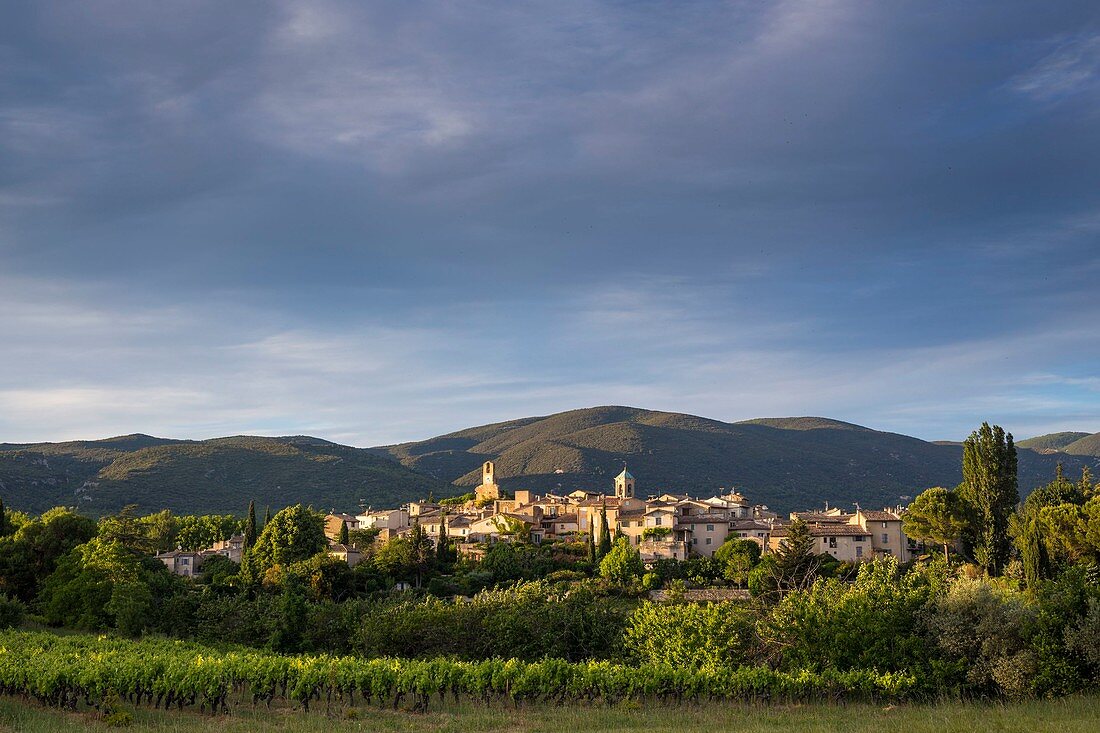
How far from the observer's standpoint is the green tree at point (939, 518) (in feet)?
193

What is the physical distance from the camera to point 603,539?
73000 mm

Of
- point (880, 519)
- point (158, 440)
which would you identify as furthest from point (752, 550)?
point (158, 440)

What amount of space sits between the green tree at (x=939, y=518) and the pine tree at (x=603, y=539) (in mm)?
24203

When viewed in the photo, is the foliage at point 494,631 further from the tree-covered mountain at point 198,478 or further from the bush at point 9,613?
the tree-covered mountain at point 198,478

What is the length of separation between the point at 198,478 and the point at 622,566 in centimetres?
9402

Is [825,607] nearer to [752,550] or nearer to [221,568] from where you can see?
[752,550]

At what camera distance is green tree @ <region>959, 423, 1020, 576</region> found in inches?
2135

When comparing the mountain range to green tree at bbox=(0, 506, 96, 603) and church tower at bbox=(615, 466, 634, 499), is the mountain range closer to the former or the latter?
church tower at bbox=(615, 466, 634, 499)

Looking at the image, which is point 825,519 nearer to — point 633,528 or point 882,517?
point 882,517

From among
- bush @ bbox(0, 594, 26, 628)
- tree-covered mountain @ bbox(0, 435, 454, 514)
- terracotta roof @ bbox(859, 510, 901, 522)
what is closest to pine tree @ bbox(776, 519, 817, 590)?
terracotta roof @ bbox(859, 510, 901, 522)

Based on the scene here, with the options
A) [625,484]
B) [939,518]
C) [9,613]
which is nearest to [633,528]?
[939,518]

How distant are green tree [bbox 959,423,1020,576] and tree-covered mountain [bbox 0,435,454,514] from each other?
3748 inches

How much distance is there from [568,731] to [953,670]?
44.1 feet

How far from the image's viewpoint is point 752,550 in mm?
67688
